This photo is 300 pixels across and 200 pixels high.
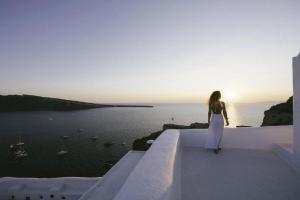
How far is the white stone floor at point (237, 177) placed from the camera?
330 centimetres

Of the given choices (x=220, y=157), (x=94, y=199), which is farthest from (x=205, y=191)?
(x=94, y=199)

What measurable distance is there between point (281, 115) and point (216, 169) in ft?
104

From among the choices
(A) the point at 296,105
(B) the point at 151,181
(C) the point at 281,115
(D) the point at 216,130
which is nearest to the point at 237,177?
(A) the point at 296,105

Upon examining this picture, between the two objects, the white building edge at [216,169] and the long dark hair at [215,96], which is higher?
the long dark hair at [215,96]

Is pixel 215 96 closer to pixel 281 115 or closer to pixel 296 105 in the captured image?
pixel 296 105

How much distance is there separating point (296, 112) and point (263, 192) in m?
1.65

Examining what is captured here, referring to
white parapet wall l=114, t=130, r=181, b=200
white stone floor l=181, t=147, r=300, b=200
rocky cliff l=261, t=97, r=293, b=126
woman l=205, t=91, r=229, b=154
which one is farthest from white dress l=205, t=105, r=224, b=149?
rocky cliff l=261, t=97, r=293, b=126

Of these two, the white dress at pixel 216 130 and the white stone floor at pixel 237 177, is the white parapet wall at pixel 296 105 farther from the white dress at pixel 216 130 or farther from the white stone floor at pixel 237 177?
the white dress at pixel 216 130

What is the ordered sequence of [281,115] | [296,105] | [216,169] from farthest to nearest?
[281,115]
[216,169]
[296,105]

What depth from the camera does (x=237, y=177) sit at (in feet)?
13.1

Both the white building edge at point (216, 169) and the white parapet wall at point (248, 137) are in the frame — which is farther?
the white parapet wall at point (248, 137)

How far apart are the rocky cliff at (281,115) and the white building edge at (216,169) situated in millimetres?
26476

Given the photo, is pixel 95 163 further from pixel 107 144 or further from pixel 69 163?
pixel 107 144

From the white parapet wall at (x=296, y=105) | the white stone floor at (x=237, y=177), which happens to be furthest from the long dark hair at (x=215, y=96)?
the white parapet wall at (x=296, y=105)
